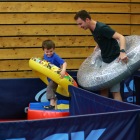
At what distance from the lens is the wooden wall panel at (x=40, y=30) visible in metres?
3.43

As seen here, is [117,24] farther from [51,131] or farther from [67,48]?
[51,131]

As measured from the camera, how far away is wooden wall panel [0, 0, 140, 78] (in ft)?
11.3

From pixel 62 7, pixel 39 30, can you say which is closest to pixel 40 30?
pixel 39 30

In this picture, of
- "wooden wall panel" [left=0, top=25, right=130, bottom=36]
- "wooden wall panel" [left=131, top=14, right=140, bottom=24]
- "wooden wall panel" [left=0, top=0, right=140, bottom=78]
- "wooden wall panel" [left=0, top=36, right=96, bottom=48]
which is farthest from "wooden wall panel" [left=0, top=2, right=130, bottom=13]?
"wooden wall panel" [left=0, top=36, right=96, bottom=48]

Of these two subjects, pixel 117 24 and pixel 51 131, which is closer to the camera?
pixel 51 131

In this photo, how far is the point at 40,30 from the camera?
3.48 metres

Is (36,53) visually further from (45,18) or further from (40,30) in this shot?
(45,18)

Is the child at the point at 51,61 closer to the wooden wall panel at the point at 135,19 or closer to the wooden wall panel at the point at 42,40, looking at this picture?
the wooden wall panel at the point at 42,40

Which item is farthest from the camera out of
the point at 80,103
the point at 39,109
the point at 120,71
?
the point at 39,109

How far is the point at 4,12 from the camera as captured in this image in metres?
3.41

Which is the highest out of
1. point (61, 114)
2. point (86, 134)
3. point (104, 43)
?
point (104, 43)

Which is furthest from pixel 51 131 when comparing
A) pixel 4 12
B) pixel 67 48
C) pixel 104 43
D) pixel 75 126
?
pixel 4 12

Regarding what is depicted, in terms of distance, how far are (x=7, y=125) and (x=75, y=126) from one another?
1.04 feet

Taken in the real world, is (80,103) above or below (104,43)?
below
